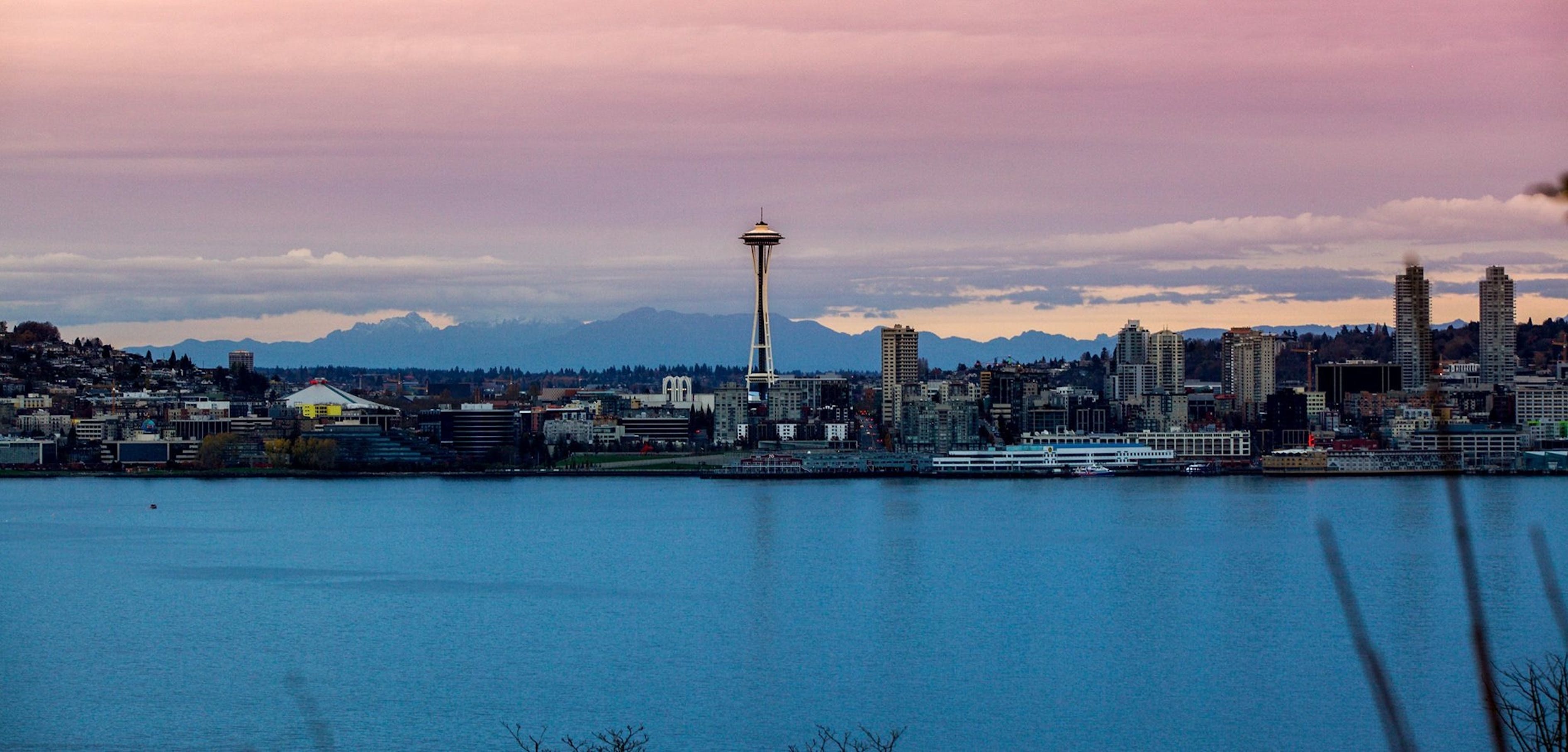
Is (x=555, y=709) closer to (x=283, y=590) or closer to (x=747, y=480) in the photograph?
(x=283, y=590)

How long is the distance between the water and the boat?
22.4 feet

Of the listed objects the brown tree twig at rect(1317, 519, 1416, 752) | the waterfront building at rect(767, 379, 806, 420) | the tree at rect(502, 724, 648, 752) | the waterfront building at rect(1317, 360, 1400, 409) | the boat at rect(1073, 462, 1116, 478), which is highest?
the waterfront building at rect(1317, 360, 1400, 409)

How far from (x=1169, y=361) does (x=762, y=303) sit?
28.8 feet

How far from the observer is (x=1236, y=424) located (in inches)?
1235

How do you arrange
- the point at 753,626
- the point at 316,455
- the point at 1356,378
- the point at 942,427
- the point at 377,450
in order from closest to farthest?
the point at 753,626 < the point at 316,455 < the point at 377,450 < the point at 942,427 < the point at 1356,378

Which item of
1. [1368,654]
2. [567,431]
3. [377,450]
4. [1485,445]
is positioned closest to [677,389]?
[567,431]

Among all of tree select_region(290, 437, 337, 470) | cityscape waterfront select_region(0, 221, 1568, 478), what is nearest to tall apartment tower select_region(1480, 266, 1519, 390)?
cityscape waterfront select_region(0, 221, 1568, 478)

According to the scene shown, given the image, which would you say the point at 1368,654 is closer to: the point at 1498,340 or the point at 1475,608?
the point at 1475,608

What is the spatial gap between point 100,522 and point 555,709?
1153cm

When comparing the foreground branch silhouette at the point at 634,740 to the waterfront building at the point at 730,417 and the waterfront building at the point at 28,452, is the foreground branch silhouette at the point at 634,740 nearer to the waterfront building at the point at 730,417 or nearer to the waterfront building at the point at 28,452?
the waterfront building at the point at 28,452

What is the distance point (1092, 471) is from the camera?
24.9m

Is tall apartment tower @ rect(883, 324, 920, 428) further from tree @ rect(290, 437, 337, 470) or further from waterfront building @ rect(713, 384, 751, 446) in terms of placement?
tree @ rect(290, 437, 337, 470)

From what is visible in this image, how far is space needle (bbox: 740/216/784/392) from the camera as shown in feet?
128

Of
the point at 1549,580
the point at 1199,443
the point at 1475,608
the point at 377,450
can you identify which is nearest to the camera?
the point at 1475,608
